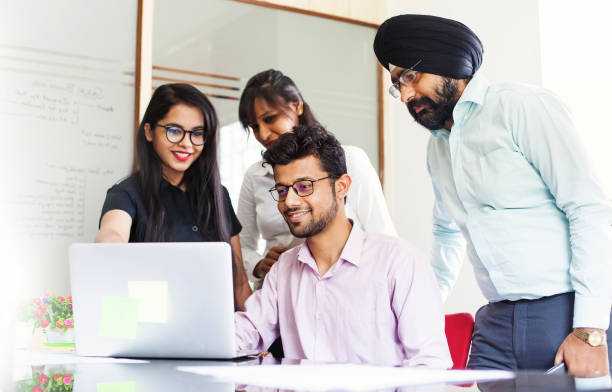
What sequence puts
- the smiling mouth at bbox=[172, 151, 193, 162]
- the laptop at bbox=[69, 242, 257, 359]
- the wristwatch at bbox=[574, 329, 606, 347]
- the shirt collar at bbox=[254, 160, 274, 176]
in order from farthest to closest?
the shirt collar at bbox=[254, 160, 274, 176], the smiling mouth at bbox=[172, 151, 193, 162], the wristwatch at bbox=[574, 329, 606, 347], the laptop at bbox=[69, 242, 257, 359]

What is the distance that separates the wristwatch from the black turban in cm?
76

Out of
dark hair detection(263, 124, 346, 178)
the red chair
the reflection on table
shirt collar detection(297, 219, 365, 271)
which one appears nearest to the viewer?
the reflection on table

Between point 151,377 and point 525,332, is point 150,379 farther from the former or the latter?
point 525,332

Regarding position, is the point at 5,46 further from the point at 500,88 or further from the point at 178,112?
the point at 500,88

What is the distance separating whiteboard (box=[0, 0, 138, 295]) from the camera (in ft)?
10.3

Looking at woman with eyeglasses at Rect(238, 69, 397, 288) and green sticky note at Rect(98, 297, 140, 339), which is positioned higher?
woman with eyeglasses at Rect(238, 69, 397, 288)

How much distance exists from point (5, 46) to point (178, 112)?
4.94ft

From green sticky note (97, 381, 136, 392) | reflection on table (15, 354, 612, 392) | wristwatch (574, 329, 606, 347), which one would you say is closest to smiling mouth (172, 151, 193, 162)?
reflection on table (15, 354, 612, 392)

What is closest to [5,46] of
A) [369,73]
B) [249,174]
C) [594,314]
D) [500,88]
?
[249,174]

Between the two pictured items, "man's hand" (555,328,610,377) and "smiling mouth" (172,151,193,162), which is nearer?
"man's hand" (555,328,610,377)

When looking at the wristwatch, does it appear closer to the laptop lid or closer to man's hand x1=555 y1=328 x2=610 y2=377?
man's hand x1=555 y1=328 x2=610 y2=377

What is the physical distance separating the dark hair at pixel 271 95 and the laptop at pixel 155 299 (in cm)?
106

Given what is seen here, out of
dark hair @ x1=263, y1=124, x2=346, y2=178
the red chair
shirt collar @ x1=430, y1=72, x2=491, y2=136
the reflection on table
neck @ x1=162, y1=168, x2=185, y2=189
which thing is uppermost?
shirt collar @ x1=430, y1=72, x2=491, y2=136

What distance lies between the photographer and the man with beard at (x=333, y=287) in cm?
170
